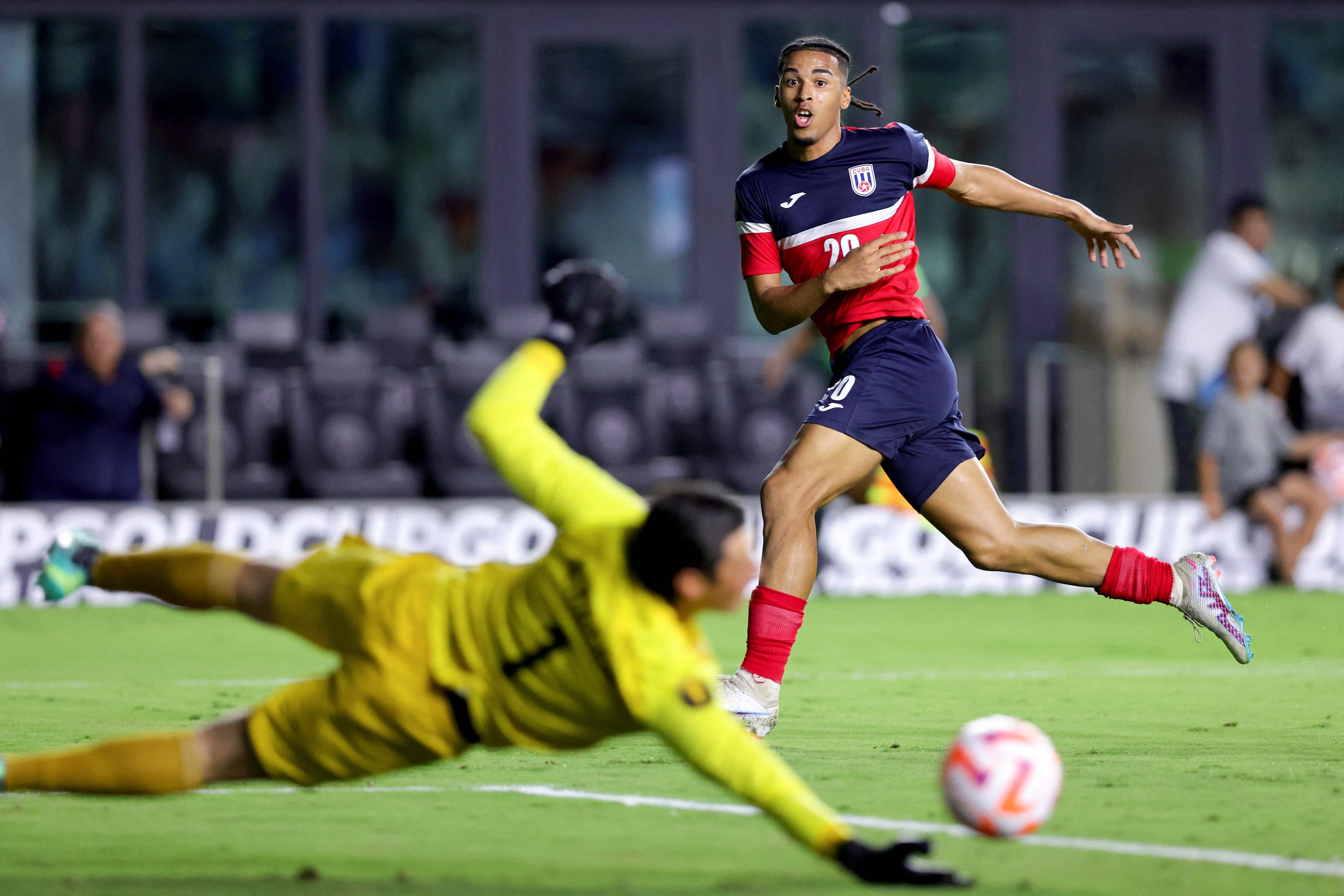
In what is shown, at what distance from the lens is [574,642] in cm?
461

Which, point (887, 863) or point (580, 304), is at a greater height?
point (580, 304)

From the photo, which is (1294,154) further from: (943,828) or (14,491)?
(943,828)

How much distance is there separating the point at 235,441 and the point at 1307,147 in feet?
33.0

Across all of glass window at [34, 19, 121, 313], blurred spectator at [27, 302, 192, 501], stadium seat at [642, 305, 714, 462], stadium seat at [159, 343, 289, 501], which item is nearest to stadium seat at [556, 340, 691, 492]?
stadium seat at [642, 305, 714, 462]

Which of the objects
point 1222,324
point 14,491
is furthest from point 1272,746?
point 14,491

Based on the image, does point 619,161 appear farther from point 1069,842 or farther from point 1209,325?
point 1069,842

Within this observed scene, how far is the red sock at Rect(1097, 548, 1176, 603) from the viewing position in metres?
7.01

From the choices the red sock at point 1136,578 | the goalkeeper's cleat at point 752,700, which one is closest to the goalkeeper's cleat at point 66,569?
the goalkeeper's cleat at point 752,700

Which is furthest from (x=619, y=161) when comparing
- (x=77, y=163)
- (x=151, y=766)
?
(x=151, y=766)

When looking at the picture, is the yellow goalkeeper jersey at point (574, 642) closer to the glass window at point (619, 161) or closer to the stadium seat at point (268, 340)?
the stadium seat at point (268, 340)

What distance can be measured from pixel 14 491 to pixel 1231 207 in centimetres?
1002

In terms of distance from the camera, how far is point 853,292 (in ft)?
22.9

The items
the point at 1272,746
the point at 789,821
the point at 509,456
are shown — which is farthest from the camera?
the point at 1272,746

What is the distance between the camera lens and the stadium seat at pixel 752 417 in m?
15.5
